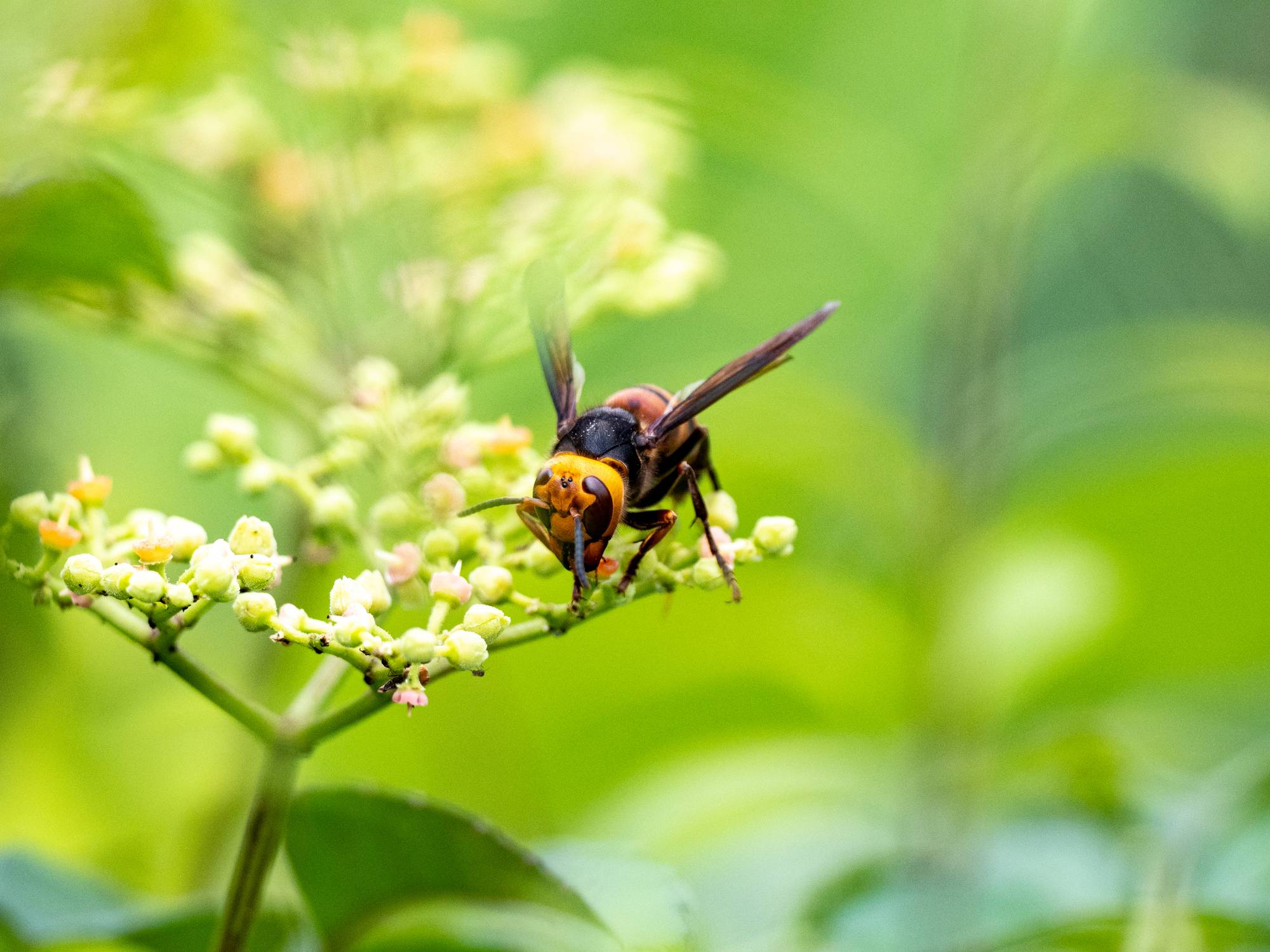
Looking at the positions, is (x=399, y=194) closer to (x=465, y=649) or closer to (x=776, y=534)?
(x=776, y=534)

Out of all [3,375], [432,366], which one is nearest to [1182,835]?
[432,366]

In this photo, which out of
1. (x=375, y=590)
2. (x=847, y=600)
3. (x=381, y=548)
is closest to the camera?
(x=375, y=590)

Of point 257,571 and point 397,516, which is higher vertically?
point 397,516

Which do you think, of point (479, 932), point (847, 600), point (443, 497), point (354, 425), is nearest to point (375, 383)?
point (354, 425)

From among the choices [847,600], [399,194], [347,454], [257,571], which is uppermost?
[399,194]

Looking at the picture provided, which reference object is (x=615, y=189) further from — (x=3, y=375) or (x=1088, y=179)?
(x=1088, y=179)

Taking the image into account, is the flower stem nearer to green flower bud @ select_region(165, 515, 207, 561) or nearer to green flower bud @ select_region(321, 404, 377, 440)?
green flower bud @ select_region(165, 515, 207, 561)

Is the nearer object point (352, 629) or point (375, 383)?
point (352, 629)
